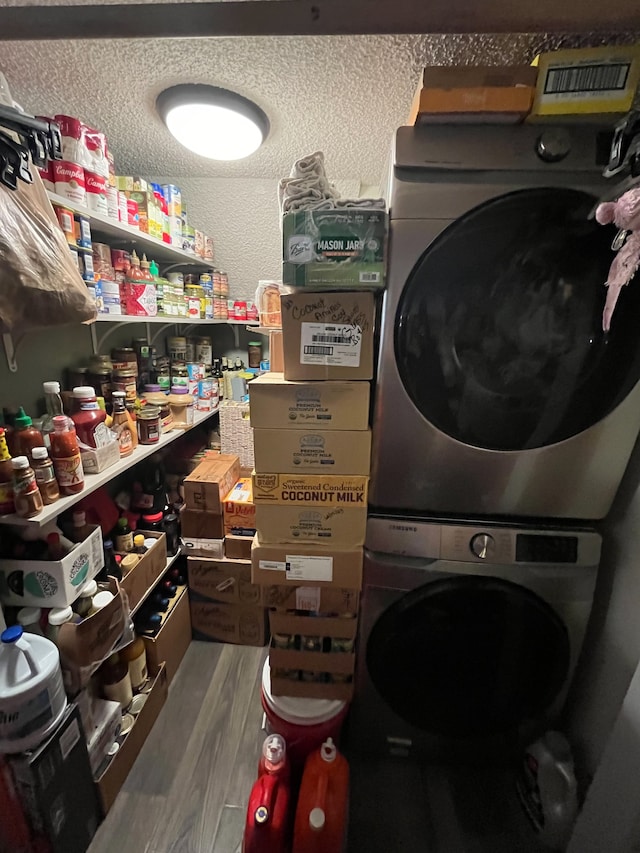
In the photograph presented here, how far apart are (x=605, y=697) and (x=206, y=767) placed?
120 centimetres

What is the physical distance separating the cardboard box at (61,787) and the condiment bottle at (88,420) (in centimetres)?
67

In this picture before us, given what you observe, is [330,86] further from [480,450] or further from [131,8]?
[480,450]

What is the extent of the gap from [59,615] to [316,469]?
73 centimetres

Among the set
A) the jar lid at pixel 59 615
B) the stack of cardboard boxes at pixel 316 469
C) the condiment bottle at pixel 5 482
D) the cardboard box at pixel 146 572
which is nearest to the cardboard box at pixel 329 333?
the stack of cardboard boxes at pixel 316 469

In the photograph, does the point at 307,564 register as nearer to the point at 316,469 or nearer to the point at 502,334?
the point at 316,469

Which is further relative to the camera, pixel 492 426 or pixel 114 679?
pixel 114 679

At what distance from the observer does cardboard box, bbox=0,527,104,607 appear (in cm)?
94

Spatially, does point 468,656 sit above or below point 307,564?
below

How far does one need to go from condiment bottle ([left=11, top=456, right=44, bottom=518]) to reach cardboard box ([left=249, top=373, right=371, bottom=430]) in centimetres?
51

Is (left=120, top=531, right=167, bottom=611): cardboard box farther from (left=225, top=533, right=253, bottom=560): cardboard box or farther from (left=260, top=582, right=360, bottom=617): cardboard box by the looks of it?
(left=260, top=582, right=360, bottom=617): cardboard box

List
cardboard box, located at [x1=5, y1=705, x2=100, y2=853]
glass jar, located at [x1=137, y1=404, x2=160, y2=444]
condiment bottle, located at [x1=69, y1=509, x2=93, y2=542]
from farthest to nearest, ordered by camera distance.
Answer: glass jar, located at [x1=137, y1=404, x2=160, y2=444], condiment bottle, located at [x1=69, y1=509, x2=93, y2=542], cardboard box, located at [x1=5, y1=705, x2=100, y2=853]

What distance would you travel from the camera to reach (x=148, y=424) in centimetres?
134

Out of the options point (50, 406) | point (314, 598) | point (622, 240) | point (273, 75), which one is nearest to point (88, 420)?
point (50, 406)

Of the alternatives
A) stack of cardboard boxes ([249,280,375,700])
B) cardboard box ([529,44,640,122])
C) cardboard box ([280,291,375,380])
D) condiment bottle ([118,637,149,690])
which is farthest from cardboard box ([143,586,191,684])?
cardboard box ([529,44,640,122])
